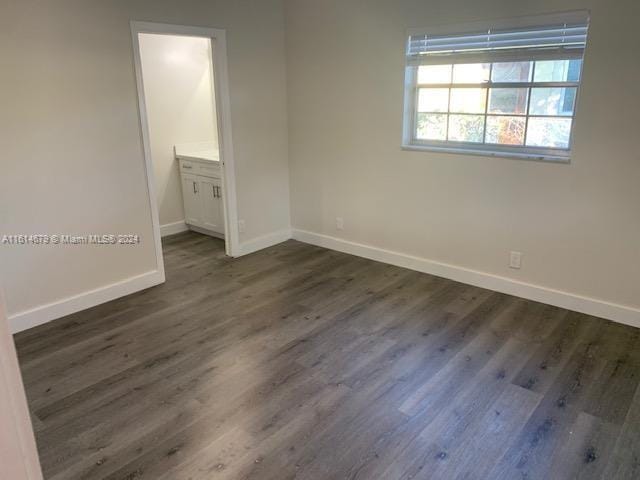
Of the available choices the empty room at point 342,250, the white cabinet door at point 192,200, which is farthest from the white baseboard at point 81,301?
the white cabinet door at point 192,200

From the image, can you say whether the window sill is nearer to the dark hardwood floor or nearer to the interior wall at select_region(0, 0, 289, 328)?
the dark hardwood floor

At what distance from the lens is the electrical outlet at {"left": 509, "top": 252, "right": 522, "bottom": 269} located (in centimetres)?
369

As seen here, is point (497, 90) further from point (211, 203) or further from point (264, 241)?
point (211, 203)

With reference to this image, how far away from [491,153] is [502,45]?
78 centimetres

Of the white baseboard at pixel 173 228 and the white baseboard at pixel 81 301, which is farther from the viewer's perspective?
the white baseboard at pixel 173 228

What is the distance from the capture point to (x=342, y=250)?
487 cm

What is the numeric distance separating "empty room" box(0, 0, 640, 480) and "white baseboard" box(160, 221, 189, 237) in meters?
0.58

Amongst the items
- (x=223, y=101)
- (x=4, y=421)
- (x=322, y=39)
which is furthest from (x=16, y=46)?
(x=4, y=421)

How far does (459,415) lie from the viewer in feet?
7.96

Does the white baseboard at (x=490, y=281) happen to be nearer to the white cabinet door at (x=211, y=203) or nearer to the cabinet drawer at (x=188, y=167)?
the white cabinet door at (x=211, y=203)

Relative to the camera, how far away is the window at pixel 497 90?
3.27 meters

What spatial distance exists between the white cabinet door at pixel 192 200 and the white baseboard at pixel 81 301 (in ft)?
4.72

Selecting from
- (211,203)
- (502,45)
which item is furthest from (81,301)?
(502,45)

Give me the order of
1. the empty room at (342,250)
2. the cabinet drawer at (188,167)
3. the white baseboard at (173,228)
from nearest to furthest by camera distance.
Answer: the empty room at (342,250) < the cabinet drawer at (188,167) < the white baseboard at (173,228)
